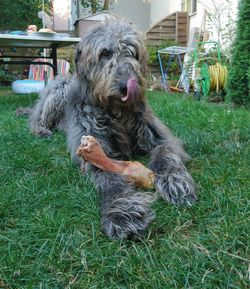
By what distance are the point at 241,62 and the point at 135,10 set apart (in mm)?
12823

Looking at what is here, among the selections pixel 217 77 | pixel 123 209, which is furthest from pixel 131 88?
pixel 217 77

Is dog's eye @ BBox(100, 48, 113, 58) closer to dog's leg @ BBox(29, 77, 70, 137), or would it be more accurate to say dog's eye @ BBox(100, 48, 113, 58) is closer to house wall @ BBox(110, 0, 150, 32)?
dog's leg @ BBox(29, 77, 70, 137)

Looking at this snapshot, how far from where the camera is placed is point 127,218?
6.56 ft

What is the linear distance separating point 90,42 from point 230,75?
4.19m

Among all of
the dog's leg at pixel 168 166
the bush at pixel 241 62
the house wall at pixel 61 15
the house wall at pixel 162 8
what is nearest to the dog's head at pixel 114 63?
the dog's leg at pixel 168 166

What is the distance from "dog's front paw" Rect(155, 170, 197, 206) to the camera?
7.57ft

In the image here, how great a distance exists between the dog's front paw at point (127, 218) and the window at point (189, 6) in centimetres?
1127

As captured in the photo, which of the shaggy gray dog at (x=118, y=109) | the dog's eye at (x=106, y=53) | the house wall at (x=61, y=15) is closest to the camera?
the shaggy gray dog at (x=118, y=109)

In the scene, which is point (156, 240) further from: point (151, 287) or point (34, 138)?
point (34, 138)

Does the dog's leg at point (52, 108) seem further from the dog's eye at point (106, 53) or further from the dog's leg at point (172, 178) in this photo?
the dog's leg at point (172, 178)

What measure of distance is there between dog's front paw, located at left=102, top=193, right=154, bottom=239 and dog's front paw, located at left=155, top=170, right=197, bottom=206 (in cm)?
19

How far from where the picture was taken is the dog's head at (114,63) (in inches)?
114

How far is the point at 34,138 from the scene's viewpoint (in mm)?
4246

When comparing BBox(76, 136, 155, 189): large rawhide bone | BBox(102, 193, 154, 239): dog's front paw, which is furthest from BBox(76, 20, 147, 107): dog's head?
BBox(102, 193, 154, 239): dog's front paw
